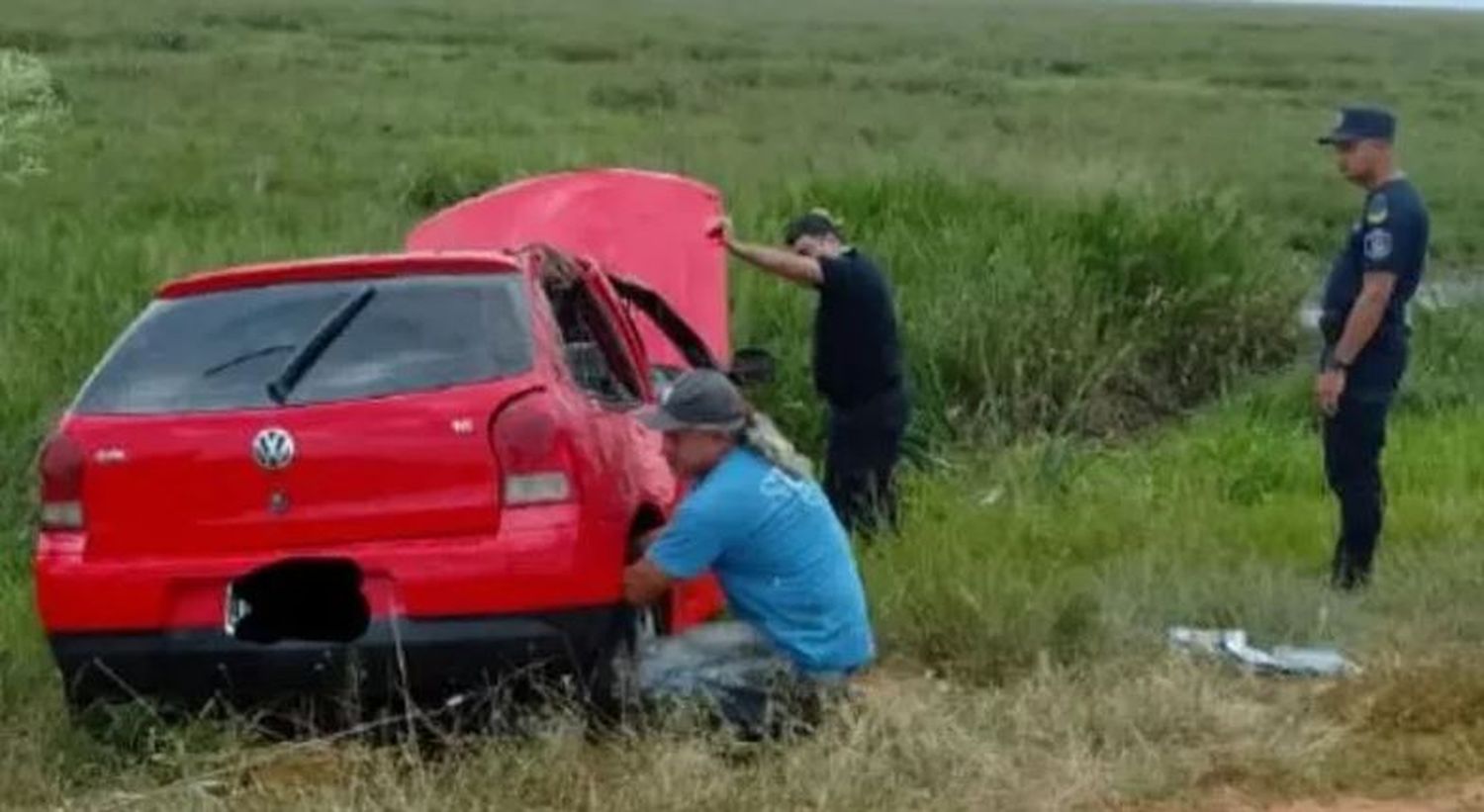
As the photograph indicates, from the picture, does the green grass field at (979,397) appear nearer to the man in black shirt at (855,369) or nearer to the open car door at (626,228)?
the man in black shirt at (855,369)

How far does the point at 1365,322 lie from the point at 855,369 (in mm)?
2011

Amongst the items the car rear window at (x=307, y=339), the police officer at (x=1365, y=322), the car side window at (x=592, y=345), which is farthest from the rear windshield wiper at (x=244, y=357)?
the police officer at (x=1365, y=322)

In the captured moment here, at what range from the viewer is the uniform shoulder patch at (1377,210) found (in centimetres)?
845

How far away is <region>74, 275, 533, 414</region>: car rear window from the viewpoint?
257 inches

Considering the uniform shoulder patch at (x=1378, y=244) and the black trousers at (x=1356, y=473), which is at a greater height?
the uniform shoulder patch at (x=1378, y=244)

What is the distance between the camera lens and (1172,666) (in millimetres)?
7207

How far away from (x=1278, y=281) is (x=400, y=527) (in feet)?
37.1

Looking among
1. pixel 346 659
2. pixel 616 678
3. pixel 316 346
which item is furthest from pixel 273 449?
pixel 616 678

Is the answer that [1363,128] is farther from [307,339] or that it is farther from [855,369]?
[307,339]

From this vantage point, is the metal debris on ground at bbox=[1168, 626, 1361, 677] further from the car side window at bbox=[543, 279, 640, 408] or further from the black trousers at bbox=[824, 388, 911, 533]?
the black trousers at bbox=[824, 388, 911, 533]

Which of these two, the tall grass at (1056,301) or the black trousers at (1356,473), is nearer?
the black trousers at (1356,473)

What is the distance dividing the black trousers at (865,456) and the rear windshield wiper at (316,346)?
128 inches

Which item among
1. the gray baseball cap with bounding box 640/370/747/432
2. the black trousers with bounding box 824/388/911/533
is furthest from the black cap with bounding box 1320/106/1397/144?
the gray baseball cap with bounding box 640/370/747/432

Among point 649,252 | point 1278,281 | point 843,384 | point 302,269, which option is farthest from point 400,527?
point 1278,281
